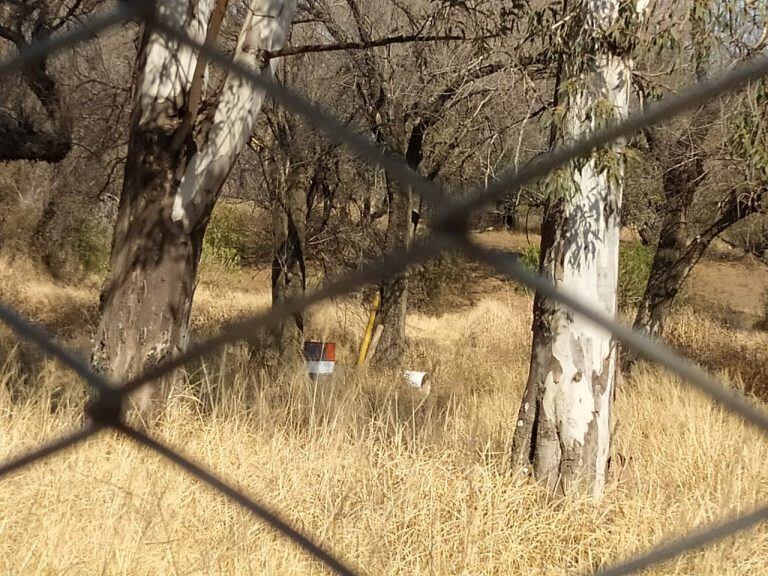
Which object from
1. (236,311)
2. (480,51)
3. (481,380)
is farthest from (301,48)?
(236,311)

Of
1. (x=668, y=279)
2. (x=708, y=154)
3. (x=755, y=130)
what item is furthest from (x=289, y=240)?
(x=755, y=130)

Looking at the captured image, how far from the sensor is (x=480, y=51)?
12.5ft

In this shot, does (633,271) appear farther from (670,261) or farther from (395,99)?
(395,99)

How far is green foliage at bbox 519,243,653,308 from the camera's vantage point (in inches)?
428

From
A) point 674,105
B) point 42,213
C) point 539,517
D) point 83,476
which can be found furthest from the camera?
point 42,213

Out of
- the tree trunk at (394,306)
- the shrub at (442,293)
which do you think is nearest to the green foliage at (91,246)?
the shrub at (442,293)

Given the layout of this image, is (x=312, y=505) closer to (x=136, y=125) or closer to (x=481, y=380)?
(x=136, y=125)

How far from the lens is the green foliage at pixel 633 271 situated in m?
10.9

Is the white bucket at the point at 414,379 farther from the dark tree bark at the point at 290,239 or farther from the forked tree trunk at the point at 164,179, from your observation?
the forked tree trunk at the point at 164,179

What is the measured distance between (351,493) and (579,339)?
1.06 metres

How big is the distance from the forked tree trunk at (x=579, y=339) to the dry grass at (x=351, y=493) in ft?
0.46

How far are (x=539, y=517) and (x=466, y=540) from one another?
17.8 inches

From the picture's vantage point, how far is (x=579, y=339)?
10.8 ft

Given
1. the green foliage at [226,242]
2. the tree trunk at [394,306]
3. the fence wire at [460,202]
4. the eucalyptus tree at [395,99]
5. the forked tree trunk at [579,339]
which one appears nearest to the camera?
the fence wire at [460,202]
